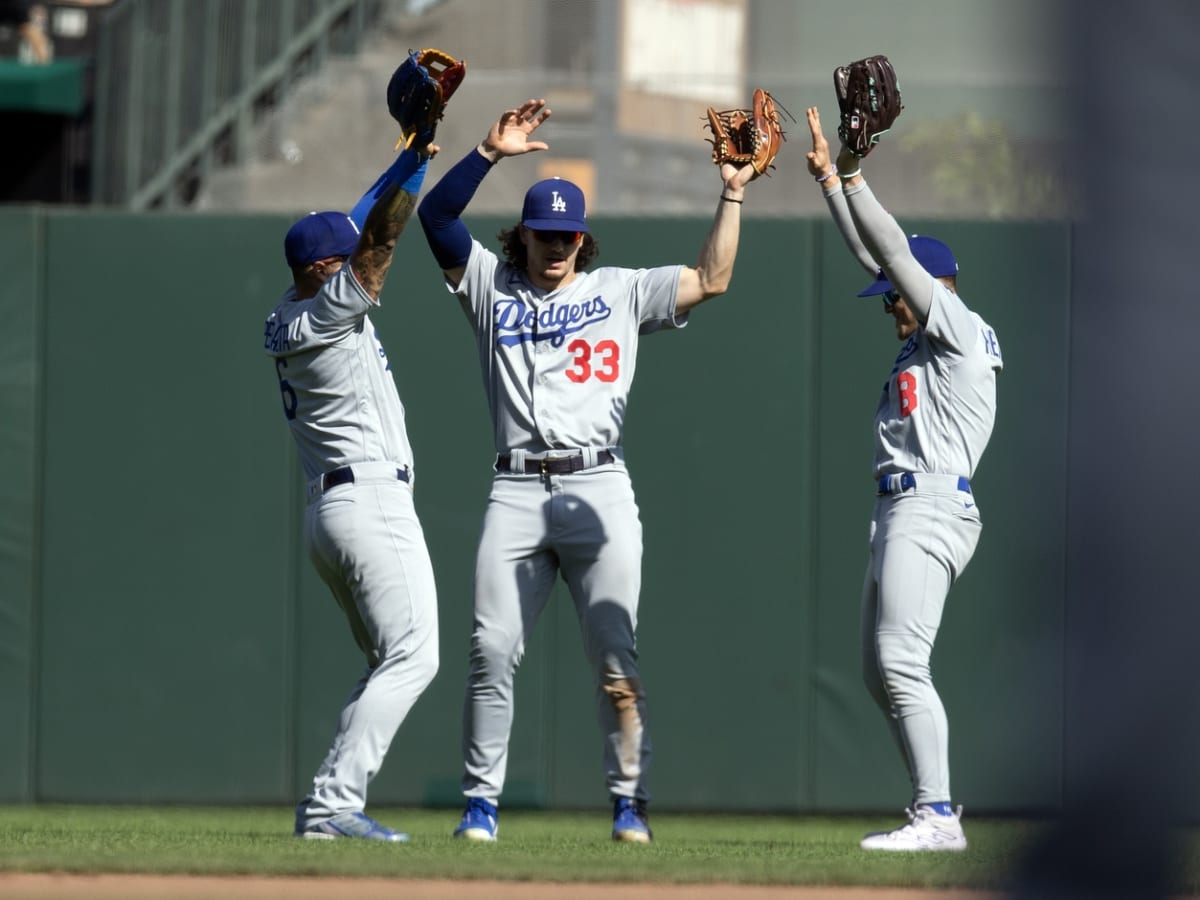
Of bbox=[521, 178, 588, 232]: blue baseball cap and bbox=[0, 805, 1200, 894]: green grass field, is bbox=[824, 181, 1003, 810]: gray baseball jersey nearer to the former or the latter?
bbox=[0, 805, 1200, 894]: green grass field

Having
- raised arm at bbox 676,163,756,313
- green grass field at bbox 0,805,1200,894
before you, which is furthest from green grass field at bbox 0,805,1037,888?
raised arm at bbox 676,163,756,313

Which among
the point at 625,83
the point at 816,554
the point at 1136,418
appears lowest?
the point at 816,554

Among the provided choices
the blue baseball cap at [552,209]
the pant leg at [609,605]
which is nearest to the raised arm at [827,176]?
the blue baseball cap at [552,209]

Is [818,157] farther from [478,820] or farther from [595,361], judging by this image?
[478,820]

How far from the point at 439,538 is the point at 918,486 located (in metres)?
2.71

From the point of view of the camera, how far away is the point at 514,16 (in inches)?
322

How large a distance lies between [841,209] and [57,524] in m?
3.76

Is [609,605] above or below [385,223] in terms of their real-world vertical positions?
below

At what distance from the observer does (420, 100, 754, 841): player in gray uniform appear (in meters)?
4.57

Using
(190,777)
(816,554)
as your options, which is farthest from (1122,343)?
(190,777)

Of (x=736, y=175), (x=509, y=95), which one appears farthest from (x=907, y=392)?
(x=509, y=95)

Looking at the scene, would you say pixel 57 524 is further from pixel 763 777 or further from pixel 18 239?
pixel 763 777

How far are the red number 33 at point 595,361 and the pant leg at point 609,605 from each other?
27 centimetres

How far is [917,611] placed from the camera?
15.0 ft
